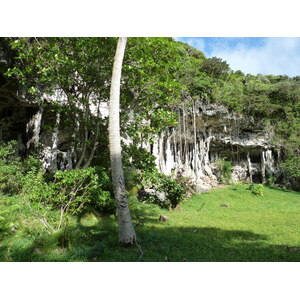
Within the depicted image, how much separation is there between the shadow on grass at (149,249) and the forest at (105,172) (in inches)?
0.7

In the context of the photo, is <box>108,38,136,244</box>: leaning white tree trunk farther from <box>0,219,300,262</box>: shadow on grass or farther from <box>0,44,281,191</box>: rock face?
<box>0,44,281,191</box>: rock face

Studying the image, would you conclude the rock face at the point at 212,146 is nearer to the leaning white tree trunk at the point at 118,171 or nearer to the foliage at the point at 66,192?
the foliage at the point at 66,192

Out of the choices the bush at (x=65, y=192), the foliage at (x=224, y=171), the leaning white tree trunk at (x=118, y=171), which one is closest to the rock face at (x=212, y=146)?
the foliage at (x=224, y=171)

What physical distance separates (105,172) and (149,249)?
3.47 m

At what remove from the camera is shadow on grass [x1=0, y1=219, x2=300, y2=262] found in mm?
3436

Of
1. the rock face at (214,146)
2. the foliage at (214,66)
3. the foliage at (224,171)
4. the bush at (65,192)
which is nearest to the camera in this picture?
the bush at (65,192)

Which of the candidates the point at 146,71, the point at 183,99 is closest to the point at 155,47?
the point at 146,71

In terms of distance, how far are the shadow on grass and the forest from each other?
0.02 meters

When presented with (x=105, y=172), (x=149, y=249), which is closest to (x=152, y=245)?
(x=149, y=249)

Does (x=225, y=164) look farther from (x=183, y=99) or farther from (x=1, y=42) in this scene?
(x=1, y=42)

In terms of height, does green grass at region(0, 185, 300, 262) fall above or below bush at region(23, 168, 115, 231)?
below

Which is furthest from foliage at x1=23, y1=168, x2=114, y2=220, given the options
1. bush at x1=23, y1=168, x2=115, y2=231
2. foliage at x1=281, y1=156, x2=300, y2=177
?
foliage at x1=281, y1=156, x2=300, y2=177

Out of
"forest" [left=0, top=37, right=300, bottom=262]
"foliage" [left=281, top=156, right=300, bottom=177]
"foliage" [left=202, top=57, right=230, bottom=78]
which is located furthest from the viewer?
"foliage" [left=202, top=57, right=230, bottom=78]

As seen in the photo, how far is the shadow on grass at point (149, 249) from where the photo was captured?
3.44 meters
